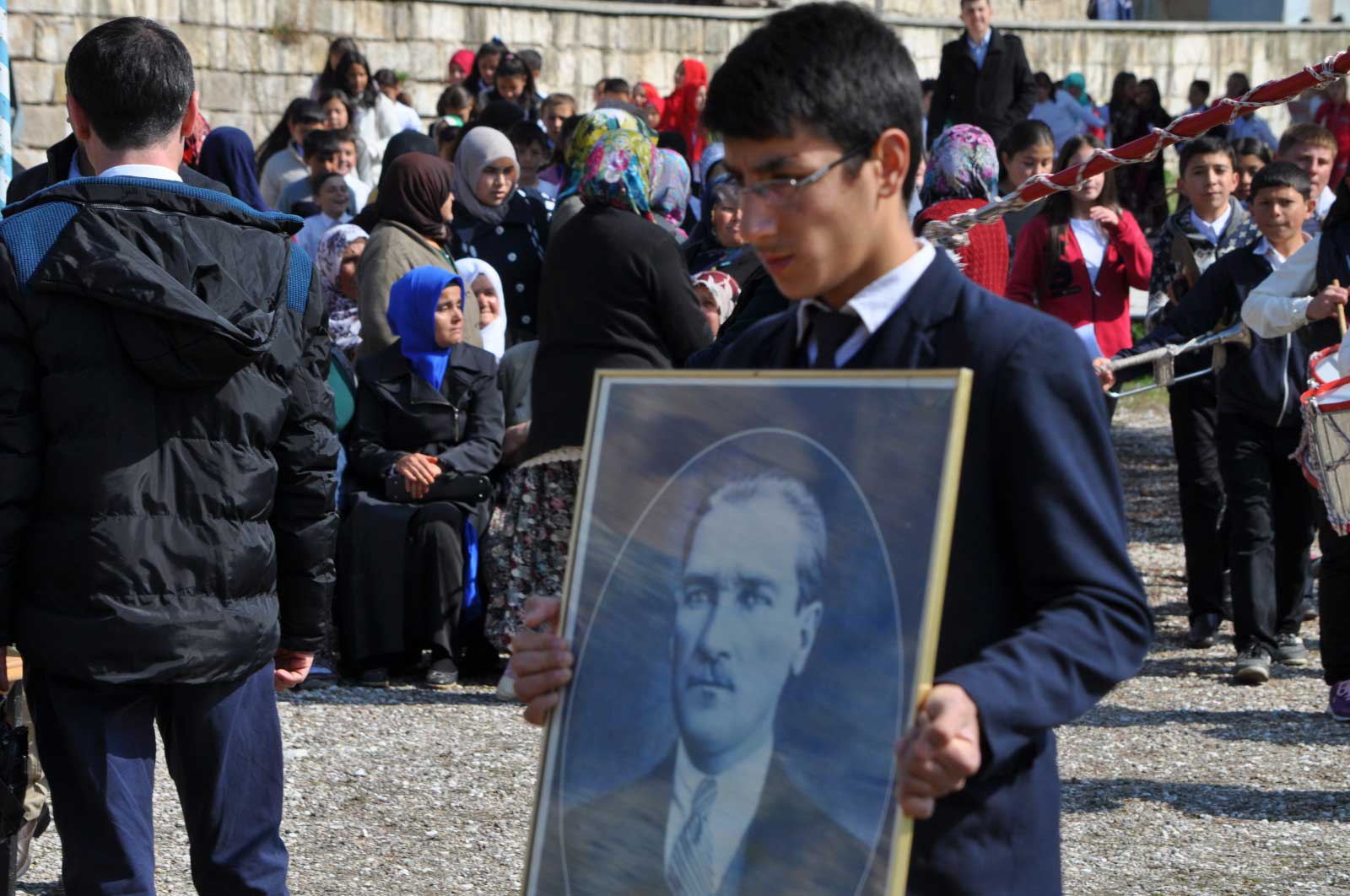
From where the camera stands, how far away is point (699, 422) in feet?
6.21

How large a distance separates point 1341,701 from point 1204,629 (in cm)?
150

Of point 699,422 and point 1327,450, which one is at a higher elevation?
point 699,422

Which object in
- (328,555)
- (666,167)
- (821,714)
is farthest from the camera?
(666,167)

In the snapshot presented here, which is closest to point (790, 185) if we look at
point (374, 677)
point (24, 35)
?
point (374, 677)

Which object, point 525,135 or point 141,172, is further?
point 525,135

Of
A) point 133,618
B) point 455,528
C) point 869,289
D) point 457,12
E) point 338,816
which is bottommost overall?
point 338,816

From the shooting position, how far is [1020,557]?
186 cm

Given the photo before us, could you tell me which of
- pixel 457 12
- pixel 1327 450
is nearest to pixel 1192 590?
pixel 1327 450

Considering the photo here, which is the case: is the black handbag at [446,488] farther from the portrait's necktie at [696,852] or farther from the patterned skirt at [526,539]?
the portrait's necktie at [696,852]

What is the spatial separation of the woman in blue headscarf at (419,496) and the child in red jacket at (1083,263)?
2.41 meters

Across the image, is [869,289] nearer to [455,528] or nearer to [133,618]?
[133,618]

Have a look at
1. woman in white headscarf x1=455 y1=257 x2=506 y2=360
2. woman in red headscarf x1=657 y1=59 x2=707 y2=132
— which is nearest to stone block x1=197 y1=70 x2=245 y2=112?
woman in red headscarf x1=657 y1=59 x2=707 y2=132

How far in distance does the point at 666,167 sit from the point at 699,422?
6994 mm

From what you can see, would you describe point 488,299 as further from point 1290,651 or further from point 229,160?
point 1290,651
